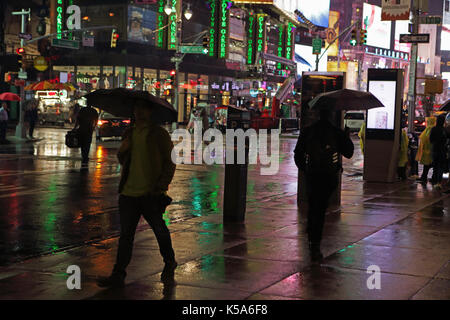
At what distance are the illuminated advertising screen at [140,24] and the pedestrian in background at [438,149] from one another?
43841mm

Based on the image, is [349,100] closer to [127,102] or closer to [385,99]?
[127,102]

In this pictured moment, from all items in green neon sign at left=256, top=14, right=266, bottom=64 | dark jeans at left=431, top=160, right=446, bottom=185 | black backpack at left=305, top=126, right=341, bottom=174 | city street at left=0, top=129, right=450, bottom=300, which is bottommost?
city street at left=0, top=129, right=450, bottom=300

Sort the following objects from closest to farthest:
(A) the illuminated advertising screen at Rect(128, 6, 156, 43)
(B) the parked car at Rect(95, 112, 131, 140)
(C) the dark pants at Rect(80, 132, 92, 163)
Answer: (C) the dark pants at Rect(80, 132, 92, 163)
(B) the parked car at Rect(95, 112, 131, 140)
(A) the illuminated advertising screen at Rect(128, 6, 156, 43)

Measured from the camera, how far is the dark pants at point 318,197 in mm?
7863

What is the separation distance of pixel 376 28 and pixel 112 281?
15599 centimetres

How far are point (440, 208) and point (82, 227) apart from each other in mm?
6707

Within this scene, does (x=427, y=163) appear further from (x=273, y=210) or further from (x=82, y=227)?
(x=82, y=227)

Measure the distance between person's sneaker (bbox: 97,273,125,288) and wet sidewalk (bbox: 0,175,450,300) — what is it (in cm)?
10

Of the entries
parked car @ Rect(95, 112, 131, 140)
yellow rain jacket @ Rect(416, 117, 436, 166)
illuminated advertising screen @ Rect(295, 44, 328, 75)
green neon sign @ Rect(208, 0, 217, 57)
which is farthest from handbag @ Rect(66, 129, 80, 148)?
illuminated advertising screen @ Rect(295, 44, 328, 75)

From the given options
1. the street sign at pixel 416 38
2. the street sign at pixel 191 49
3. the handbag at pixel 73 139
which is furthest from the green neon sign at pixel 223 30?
the handbag at pixel 73 139

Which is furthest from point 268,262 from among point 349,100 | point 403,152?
point 403,152

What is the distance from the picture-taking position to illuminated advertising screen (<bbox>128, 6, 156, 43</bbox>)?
187 feet

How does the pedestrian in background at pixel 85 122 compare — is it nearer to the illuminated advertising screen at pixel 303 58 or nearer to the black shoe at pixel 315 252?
the black shoe at pixel 315 252

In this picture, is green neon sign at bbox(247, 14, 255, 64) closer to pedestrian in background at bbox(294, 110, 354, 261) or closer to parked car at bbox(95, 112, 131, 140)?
parked car at bbox(95, 112, 131, 140)
